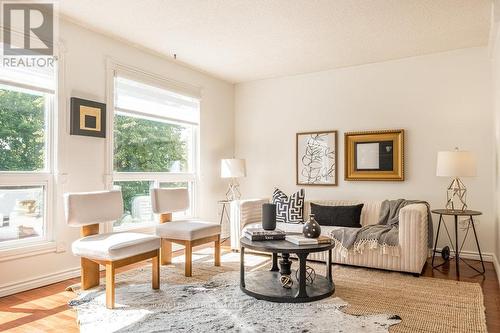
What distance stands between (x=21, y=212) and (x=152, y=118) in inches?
75.3

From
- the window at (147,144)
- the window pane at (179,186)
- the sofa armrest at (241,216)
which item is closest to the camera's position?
the window at (147,144)

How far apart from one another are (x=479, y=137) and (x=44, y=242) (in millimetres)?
4909

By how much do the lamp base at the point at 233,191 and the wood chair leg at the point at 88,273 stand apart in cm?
295

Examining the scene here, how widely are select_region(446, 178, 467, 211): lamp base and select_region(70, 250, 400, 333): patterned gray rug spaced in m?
2.34

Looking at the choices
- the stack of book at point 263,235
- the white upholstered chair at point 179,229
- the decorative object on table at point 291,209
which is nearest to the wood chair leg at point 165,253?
the white upholstered chair at point 179,229

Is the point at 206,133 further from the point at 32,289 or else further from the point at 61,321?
the point at 61,321

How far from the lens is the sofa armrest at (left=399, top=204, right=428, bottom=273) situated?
11.7ft

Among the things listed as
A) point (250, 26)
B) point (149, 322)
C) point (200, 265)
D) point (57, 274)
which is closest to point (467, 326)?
point (149, 322)

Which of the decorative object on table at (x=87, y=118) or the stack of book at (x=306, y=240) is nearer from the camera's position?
the stack of book at (x=306, y=240)

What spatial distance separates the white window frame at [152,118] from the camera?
160 inches

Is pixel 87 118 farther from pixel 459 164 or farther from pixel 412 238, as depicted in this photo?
pixel 459 164

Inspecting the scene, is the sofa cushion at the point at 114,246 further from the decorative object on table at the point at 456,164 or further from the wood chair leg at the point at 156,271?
the decorative object on table at the point at 456,164

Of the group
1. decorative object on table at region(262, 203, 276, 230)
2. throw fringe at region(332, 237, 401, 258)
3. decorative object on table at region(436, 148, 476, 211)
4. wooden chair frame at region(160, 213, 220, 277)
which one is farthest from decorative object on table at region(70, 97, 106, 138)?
decorative object on table at region(436, 148, 476, 211)

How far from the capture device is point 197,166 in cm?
543
